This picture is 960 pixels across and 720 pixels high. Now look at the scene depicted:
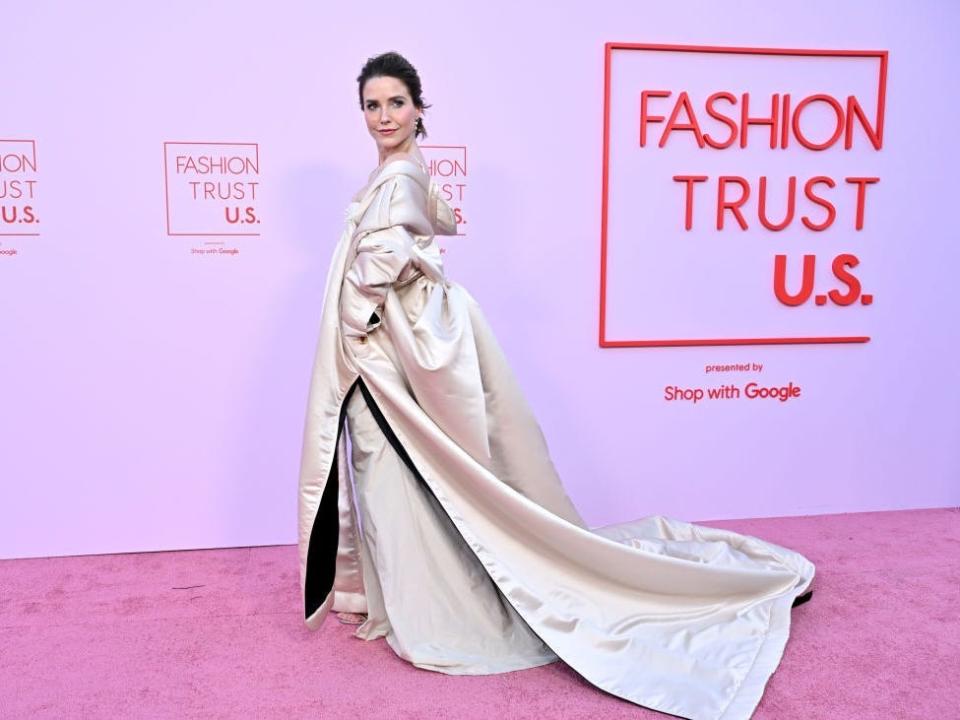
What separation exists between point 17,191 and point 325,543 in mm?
1665

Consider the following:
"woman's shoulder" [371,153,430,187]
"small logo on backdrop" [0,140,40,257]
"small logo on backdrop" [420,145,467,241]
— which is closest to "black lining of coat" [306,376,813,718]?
"woman's shoulder" [371,153,430,187]

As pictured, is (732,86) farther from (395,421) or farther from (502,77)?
(395,421)

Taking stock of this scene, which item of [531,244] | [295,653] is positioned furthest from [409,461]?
[531,244]

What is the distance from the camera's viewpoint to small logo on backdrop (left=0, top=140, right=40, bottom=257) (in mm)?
2875

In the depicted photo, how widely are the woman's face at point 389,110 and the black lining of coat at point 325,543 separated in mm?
668

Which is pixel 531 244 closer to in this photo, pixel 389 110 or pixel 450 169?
pixel 450 169

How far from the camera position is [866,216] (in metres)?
3.31

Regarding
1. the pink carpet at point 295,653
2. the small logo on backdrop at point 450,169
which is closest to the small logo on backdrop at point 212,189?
the small logo on backdrop at point 450,169

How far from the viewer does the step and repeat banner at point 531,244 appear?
292cm

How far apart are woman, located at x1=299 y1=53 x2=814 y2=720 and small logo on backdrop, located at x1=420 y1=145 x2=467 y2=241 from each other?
69 cm

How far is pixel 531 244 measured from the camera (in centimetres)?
314

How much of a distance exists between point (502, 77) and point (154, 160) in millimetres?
1231

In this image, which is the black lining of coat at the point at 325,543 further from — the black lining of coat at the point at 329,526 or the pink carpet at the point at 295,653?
the pink carpet at the point at 295,653

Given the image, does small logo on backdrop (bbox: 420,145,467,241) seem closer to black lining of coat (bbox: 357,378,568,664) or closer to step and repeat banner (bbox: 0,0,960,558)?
step and repeat banner (bbox: 0,0,960,558)
